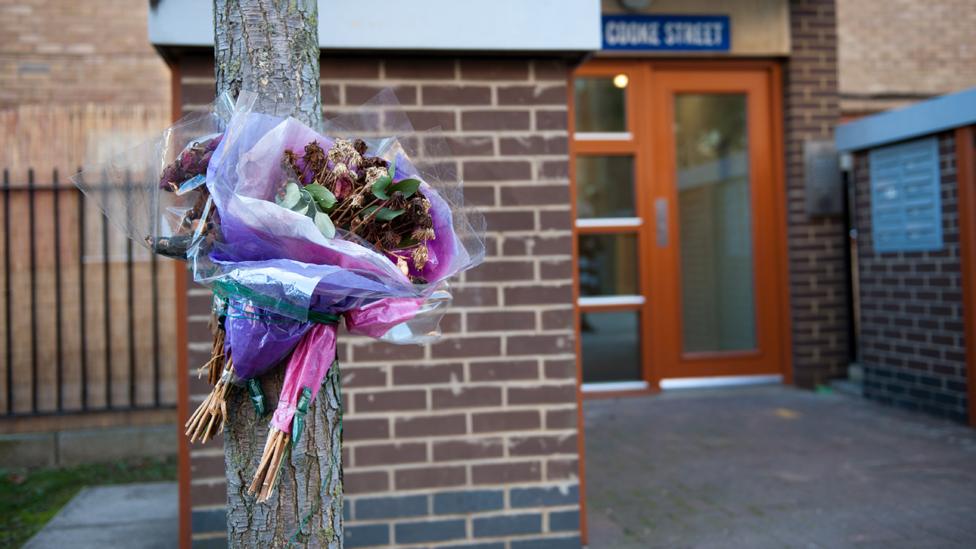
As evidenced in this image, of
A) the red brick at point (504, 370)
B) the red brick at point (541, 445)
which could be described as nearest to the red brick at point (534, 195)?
the red brick at point (504, 370)

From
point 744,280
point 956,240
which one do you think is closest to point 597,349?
point 744,280

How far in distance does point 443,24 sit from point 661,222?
4.39 metres

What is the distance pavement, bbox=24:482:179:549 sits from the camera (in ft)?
13.1

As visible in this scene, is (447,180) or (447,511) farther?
(447,511)

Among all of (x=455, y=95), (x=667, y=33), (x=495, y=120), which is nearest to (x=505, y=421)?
(x=495, y=120)

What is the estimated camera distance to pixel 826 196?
7.47 metres

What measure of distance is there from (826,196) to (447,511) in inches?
213

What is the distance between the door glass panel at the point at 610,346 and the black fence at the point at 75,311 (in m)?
3.60

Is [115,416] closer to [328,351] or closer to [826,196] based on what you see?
[328,351]

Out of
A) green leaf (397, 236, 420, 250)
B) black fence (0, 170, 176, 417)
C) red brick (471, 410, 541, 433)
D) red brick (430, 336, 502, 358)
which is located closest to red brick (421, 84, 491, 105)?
red brick (430, 336, 502, 358)

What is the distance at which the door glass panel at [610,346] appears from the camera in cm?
743

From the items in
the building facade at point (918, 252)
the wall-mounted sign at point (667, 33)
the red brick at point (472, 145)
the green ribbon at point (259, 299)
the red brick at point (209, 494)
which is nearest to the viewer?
the green ribbon at point (259, 299)

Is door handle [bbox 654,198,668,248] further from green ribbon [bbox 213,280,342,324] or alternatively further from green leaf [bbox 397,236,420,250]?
green ribbon [bbox 213,280,342,324]

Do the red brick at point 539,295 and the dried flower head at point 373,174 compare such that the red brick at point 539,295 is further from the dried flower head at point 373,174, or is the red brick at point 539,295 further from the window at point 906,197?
the window at point 906,197
